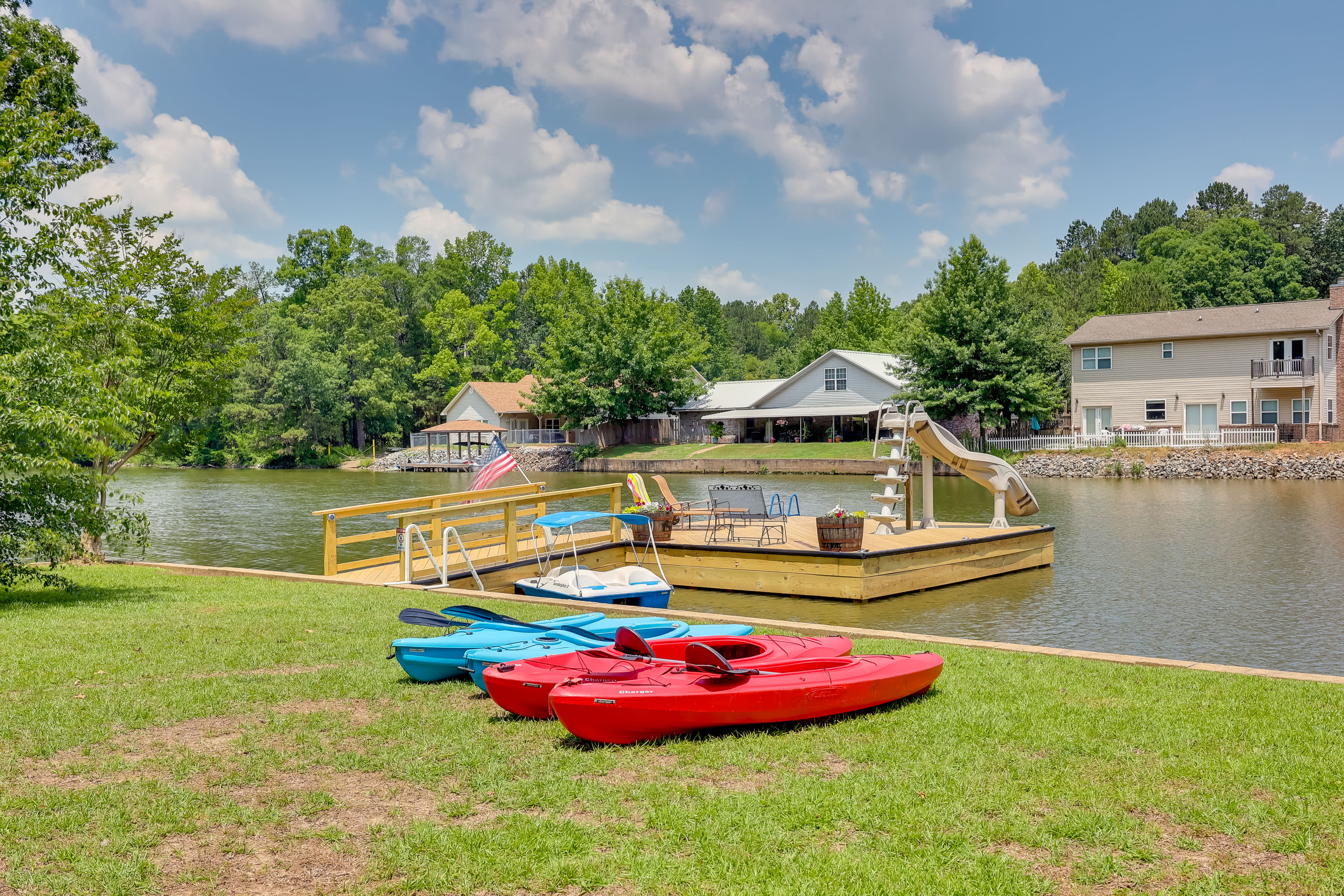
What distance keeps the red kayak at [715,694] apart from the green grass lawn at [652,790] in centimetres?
14

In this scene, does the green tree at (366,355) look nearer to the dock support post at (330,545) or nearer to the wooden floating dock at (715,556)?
the wooden floating dock at (715,556)

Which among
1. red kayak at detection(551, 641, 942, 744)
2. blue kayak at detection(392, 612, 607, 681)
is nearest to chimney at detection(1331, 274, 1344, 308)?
red kayak at detection(551, 641, 942, 744)

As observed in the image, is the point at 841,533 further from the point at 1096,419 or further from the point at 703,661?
the point at 1096,419

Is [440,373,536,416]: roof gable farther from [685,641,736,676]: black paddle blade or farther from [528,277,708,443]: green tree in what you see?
[685,641,736,676]: black paddle blade

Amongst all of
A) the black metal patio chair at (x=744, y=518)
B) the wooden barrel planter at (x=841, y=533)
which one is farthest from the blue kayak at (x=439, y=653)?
the black metal patio chair at (x=744, y=518)

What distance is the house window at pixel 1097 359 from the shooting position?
47469 mm

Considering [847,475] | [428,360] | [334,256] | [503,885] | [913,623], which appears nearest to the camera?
[503,885]

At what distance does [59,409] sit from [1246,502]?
100 ft

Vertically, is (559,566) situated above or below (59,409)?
below

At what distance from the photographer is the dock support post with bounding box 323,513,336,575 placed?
12.8 m

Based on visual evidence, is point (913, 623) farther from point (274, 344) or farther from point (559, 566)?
point (274, 344)

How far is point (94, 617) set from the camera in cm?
920

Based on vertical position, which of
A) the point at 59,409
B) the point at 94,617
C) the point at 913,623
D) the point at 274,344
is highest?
the point at 274,344

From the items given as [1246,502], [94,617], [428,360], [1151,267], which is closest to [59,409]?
[94,617]
